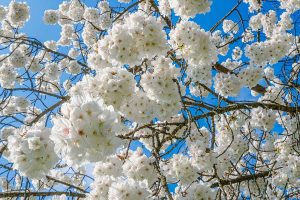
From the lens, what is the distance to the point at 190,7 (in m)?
4.74

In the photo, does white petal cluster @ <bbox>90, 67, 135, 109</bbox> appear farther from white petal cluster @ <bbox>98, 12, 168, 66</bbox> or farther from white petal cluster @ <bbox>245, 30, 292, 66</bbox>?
white petal cluster @ <bbox>245, 30, 292, 66</bbox>

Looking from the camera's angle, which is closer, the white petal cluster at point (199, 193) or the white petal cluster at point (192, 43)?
the white petal cluster at point (199, 193)

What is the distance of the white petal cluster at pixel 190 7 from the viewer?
4.70m

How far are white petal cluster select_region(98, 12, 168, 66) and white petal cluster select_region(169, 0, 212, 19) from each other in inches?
32.1

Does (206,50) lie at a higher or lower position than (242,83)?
lower

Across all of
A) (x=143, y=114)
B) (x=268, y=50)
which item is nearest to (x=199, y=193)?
(x=143, y=114)

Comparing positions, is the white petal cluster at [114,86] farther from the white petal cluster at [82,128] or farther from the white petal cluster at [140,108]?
the white petal cluster at [82,128]

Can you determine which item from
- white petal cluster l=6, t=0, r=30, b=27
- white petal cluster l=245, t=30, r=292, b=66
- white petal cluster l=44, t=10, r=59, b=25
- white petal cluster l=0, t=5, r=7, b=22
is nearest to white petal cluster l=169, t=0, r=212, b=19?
white petal cluster l=245, t=30, r=292, b=66

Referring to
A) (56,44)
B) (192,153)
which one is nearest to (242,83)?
(192,153)

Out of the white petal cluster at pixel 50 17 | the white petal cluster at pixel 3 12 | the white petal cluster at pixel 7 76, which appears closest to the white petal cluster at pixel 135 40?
the white petal cluster at pixel 7 76

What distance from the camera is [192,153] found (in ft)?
17.2

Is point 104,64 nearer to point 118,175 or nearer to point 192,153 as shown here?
point 118,175

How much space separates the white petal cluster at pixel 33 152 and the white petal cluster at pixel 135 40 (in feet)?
4.93

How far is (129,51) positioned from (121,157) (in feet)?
5.14
